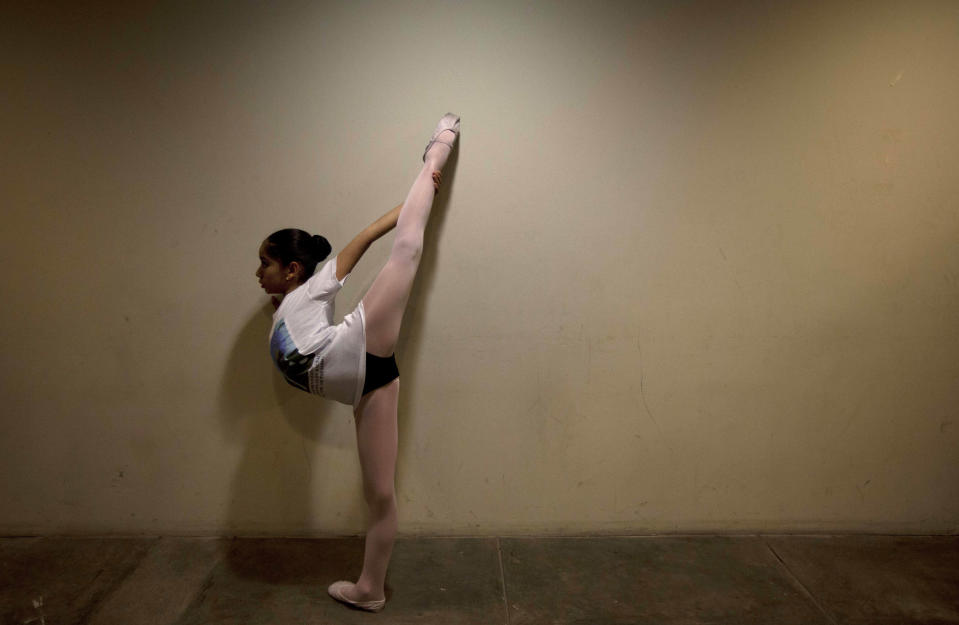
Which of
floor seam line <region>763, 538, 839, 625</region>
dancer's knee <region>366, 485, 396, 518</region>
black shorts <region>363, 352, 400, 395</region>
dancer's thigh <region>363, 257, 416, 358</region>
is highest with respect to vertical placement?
dancer's thigh <region>363, 257, 416, 358</region>

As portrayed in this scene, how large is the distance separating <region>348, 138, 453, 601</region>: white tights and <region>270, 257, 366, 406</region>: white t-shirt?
2.0 inches

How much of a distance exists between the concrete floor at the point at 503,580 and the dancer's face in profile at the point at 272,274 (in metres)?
1.11

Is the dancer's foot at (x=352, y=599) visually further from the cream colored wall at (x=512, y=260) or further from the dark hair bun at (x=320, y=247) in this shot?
the dark hair bun at (x=320, y=247)

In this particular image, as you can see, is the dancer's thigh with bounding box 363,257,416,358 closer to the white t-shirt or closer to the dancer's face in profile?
the white t-shirt

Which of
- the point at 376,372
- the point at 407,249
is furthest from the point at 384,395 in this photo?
the point at 407,249

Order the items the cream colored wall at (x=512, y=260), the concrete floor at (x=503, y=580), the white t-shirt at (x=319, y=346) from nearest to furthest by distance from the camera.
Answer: the white t-shirt at (x=319, y=346) < the concrete floor at (x=503, y=580) < the cream colored wall at (x=512, y=260)

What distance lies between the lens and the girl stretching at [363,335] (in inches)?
73.5

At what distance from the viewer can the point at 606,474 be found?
2414 millimetres

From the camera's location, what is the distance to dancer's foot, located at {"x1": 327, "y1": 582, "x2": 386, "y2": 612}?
199cm

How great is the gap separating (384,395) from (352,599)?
0.74 meters

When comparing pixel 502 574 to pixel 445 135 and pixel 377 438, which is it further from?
pixel 445 135

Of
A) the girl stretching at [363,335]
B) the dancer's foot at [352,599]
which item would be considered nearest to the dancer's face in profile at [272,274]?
the girl stretching at [363,335]

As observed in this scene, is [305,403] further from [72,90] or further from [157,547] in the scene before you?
[72,90]

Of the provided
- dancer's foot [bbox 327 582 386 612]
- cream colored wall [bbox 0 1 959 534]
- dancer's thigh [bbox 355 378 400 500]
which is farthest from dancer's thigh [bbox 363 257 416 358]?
dancer's foot [bbox 327 582 386 612]
